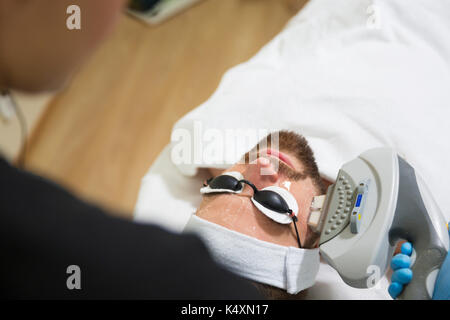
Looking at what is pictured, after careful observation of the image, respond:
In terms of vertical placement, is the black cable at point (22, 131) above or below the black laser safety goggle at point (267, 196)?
above

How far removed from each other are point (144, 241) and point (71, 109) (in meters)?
1.17

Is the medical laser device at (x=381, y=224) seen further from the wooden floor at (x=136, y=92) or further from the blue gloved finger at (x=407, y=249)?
the wooden floor at (x=136, y=92)

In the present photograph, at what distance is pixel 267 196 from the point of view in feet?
2.41

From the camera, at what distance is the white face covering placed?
2.32ft

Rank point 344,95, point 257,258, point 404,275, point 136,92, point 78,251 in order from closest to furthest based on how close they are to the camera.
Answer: point 78,251 < point 404,275 < point 257,258 < point 344,95 < point 136,92

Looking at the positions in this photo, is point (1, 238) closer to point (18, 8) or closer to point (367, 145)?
point (18, 8)

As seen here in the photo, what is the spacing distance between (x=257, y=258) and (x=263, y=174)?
17cm

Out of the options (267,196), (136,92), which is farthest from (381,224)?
(136,92)

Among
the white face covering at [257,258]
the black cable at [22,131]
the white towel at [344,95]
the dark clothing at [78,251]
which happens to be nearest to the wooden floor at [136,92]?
the black cable at [22,131]

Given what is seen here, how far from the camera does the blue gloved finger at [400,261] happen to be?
610 mm

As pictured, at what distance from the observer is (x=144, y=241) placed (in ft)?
1.16

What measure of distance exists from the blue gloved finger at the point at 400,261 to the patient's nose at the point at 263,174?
26cm

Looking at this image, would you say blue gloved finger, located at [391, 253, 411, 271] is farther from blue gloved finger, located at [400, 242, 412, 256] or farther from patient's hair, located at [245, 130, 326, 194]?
patient's hair, located at [245, 130, 326, 194]

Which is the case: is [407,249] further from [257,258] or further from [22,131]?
[22,131]
